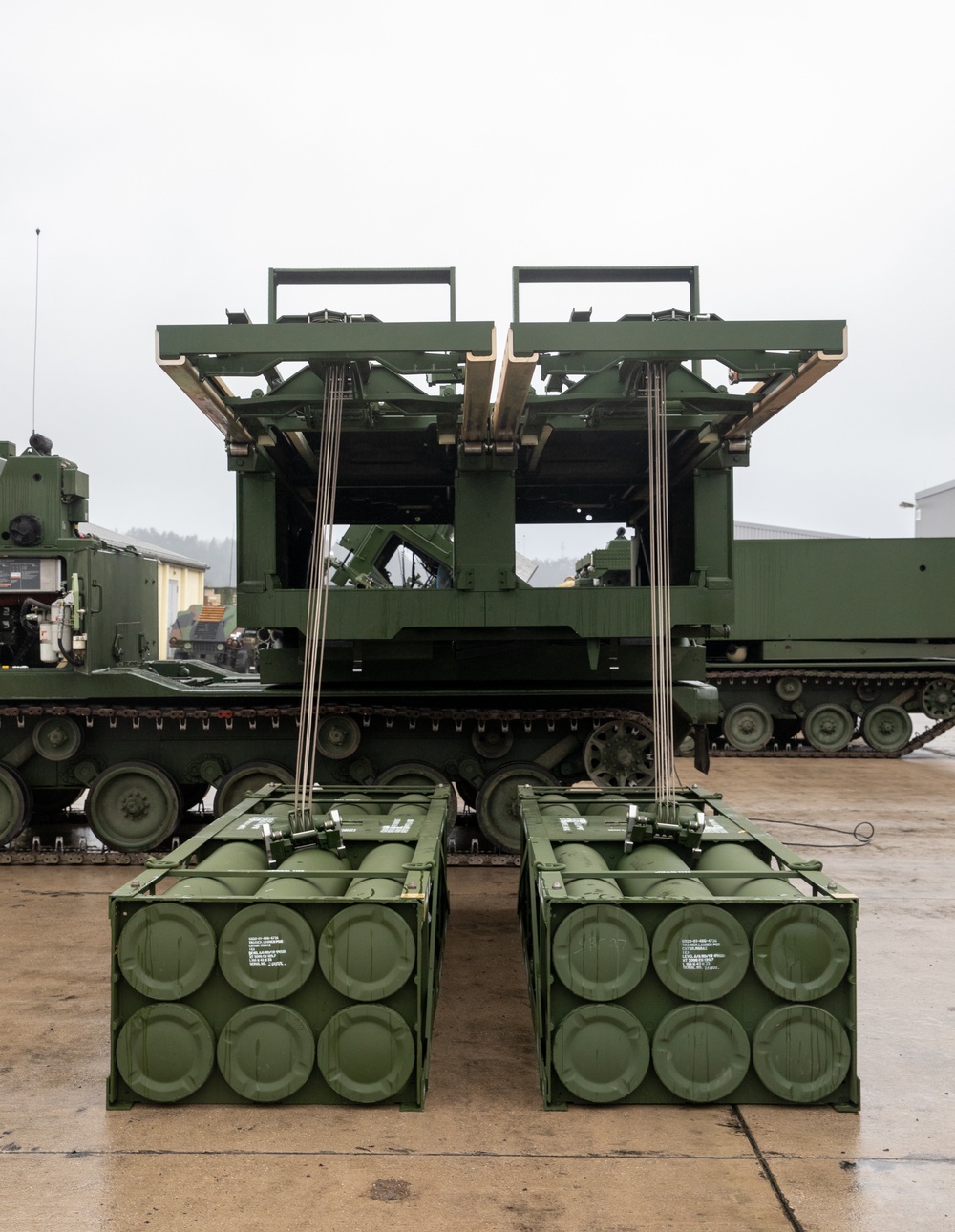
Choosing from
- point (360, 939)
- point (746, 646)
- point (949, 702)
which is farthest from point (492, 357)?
point (949, 702)

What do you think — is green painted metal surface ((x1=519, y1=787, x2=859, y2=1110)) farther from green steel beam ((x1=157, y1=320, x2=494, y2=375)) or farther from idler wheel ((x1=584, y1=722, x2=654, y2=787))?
idler wheel ((x1=584, y1=722, x2=654, y2=787))

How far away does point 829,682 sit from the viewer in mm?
15344

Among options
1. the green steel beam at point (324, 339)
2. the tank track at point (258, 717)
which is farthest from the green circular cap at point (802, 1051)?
the tank track at point (258, 717)

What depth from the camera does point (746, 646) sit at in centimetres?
1530

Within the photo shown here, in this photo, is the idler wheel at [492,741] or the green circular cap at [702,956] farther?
the idler wheel at [492,741]

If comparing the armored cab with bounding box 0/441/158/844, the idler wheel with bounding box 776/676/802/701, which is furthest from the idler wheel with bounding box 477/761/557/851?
the idler wheel with bounding box 776/676/802/701

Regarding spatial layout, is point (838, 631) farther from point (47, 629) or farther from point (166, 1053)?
point (166, 1053)

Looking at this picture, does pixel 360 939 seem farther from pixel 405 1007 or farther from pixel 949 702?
pixel 949 702

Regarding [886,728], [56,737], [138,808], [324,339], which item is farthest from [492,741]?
[886,728]

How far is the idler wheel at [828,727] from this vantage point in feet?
50.2

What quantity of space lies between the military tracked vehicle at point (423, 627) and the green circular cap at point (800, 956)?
3503mm

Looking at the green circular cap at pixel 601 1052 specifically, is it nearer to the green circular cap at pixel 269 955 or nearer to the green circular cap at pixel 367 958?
the green circular cap at pixel 367 958

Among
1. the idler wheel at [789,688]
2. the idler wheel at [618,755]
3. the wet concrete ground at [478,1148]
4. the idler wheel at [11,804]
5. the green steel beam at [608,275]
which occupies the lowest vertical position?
the wet concrete ground at [478,1148]

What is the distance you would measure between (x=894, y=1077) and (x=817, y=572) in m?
11.4
